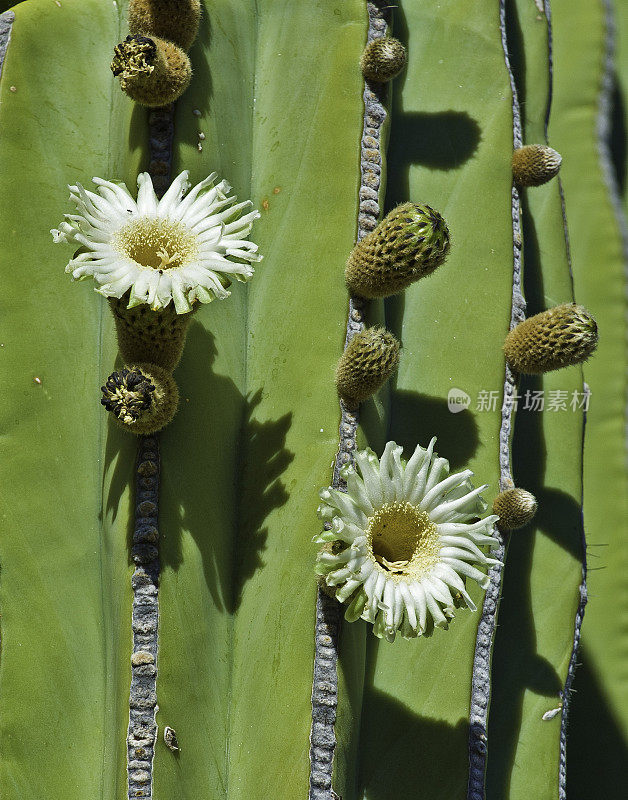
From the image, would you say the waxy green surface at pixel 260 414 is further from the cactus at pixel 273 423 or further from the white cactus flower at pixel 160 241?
the white cactus flower at pixel 160 241

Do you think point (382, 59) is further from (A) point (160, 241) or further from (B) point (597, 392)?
(B) point (597, 392)

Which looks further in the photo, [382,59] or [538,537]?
[538,537]

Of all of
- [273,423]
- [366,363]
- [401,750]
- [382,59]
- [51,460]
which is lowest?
[401,750]

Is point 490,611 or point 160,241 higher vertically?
point 160,241

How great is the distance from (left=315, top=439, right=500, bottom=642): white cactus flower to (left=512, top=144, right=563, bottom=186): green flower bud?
147 cm

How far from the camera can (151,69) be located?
258 centimetres

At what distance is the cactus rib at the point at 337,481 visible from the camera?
2.56m

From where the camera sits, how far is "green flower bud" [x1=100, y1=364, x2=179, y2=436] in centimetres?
235

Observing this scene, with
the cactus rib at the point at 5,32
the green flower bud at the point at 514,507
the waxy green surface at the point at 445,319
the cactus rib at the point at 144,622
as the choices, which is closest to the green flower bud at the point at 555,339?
the waxy green surface at the point at 445,319

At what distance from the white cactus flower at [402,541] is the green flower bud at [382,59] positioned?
1.38m

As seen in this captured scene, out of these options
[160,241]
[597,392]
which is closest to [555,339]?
[160,241]

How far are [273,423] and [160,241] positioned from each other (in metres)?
0.71

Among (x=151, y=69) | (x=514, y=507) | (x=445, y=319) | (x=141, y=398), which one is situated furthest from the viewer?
(x=445, y=319)

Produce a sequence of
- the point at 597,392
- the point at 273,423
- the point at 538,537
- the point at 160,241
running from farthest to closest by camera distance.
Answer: the point at 597,392 < the point at 538,537 < the point at 273,423 < the point at 160,241
